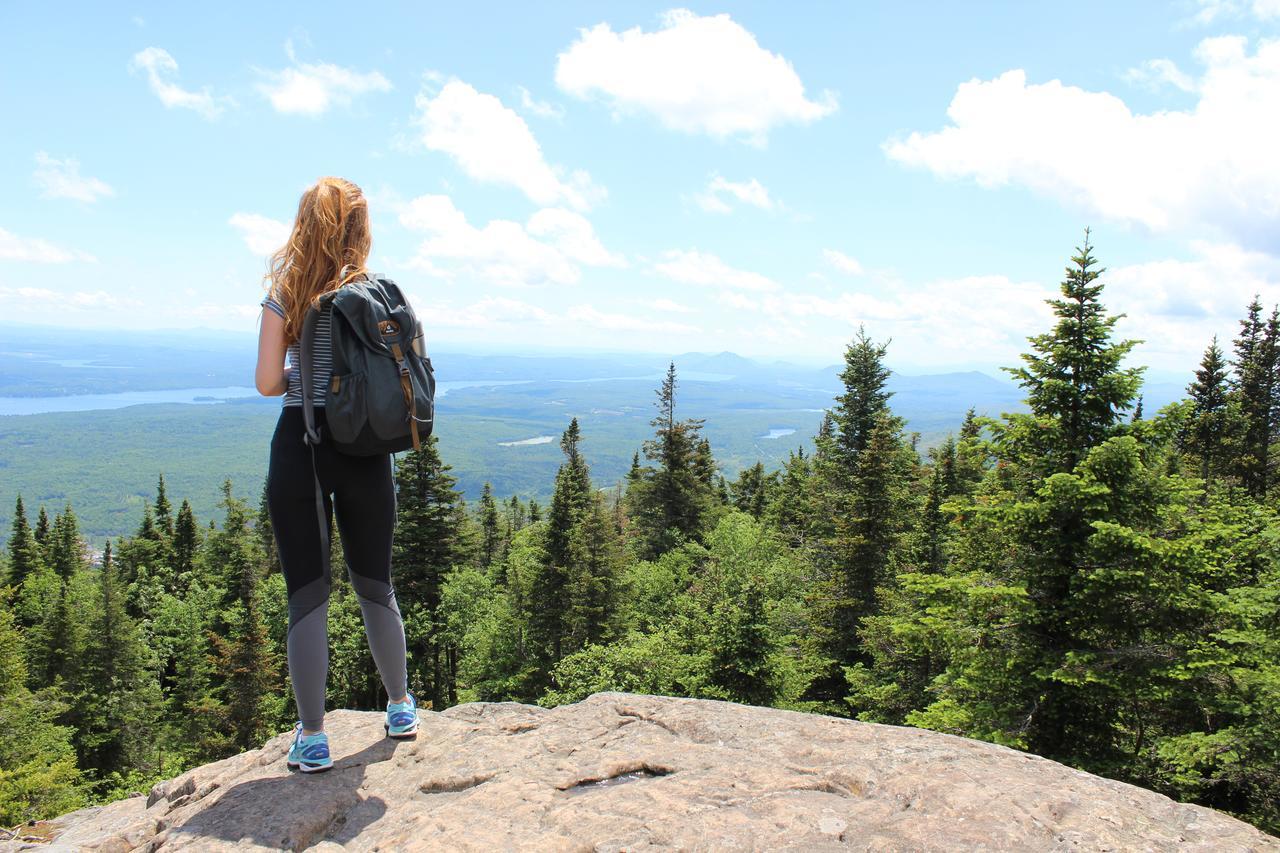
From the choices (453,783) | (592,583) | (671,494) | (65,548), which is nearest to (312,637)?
(453,783)

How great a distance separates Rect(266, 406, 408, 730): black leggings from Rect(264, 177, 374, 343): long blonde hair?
566 mm

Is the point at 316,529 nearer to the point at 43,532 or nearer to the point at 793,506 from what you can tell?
the point at 793,506

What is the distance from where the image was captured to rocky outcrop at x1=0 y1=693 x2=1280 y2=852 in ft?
9.54

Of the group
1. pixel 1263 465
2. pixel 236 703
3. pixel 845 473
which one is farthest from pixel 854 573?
pixel 236 703

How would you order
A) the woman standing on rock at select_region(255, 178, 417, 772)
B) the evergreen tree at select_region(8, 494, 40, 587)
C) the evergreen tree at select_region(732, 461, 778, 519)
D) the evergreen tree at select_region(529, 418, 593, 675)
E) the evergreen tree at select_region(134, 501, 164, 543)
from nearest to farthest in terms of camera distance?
1. the woman standing on rock at select_region(255, 178, 417, 772)
2. the evergreen tree at select_region(529, 418, 593, 675)
3. the evergreen tree at select_region(8, 494, 40, 587)
4. the evergreen tree at select_region(732, 461, 778, 519)
5. the evergreen tree at select_region(134, 501, 164, 543)

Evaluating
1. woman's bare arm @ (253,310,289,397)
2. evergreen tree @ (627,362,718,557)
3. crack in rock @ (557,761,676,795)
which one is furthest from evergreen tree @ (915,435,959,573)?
woman's bare arm @ (253,310,289,397)

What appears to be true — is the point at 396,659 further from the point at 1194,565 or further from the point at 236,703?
the point at 236,703

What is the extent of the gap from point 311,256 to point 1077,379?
34.1 feet

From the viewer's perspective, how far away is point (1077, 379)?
978 cm

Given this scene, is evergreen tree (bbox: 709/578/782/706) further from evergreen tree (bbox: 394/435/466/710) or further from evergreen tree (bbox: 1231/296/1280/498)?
evergreen tree (bbox: 1231/296/1280/498)

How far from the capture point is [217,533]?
54.6 meters

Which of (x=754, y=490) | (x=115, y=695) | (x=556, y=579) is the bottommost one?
(x=115, y=695)

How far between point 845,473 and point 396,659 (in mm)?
21438

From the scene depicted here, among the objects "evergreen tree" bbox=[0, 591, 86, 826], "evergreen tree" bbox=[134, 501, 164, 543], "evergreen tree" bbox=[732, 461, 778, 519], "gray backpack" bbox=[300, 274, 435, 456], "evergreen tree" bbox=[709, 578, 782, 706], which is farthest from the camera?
"evergreen tree" bbox=[134, 501, 164, 543]
